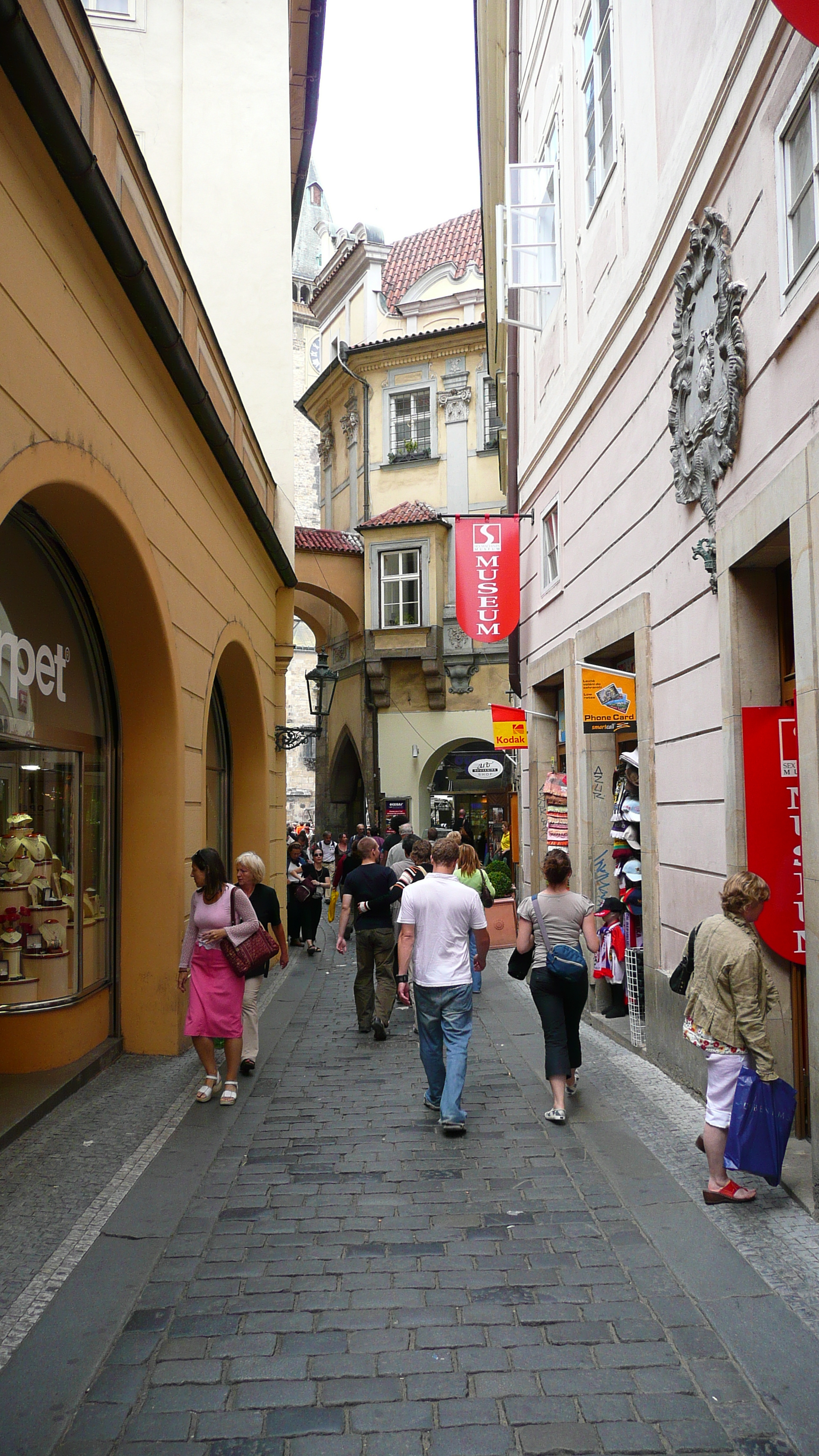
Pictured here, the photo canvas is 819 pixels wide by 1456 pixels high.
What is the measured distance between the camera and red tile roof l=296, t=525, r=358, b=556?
1082 inches

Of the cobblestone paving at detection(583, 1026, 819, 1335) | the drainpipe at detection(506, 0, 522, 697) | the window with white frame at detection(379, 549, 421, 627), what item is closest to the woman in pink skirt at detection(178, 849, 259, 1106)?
the cobblestone paving at detection(583, 1026, 819, 1335)

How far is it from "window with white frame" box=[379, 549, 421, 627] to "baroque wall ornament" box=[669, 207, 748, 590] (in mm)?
20313

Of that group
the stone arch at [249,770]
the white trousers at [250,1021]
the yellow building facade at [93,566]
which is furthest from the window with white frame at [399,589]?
the white trousers at [250,1021]

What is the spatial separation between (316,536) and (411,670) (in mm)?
4076

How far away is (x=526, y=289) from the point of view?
12898 mm

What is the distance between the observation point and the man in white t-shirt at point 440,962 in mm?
6641

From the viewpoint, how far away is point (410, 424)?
29.0m

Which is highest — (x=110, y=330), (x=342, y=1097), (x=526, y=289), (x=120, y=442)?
(x=526, y=289)

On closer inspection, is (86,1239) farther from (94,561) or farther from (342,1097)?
(94,561)

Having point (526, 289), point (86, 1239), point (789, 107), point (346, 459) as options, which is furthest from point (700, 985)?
point (346, 459)

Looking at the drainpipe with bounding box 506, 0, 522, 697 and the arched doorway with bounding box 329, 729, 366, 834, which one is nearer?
the drainpipe with bounding box 506, 0, 522, 697

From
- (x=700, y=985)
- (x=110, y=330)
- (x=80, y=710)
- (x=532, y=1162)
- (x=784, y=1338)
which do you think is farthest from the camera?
(x=80, y=710)

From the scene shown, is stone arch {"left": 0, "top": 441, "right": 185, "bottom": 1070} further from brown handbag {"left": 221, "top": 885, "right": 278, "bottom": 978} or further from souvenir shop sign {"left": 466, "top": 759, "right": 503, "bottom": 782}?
souvenir shop sign {"left": 466, "top": 759, "right": 503, "bottom": 782}

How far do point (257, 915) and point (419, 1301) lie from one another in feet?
12.3
